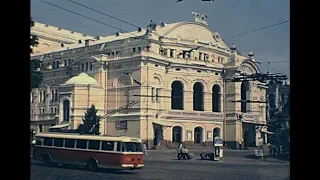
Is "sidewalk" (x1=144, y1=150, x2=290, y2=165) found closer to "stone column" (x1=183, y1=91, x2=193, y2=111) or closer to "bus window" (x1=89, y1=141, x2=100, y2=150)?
"bus window" (x1=89, y1=141, x2=100, y2=150)

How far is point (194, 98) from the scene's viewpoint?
3193 millimetres

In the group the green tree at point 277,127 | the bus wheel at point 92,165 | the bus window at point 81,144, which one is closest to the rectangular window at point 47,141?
the bus window at point 81,144

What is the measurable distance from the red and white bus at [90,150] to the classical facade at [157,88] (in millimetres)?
95

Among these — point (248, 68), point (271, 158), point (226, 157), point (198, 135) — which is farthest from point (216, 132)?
point (271, 158)

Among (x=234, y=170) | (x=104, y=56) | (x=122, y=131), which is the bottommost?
(x=234, y=170)

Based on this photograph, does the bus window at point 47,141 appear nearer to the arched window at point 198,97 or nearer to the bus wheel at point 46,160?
the bus wheel at point 46,160

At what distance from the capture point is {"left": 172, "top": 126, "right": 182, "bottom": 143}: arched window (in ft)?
9.24

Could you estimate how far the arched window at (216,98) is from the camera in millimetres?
3035

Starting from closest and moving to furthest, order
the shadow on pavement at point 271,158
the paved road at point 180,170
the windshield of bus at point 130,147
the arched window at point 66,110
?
the shadow on pavement at point 271,158, the paved road at point 180,170, the windshield of bus at point 130,147, the arched window at point 66,110

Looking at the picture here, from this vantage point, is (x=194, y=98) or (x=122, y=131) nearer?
(x=122, y=131)
